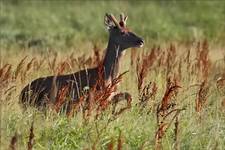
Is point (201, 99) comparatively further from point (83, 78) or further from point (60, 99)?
point (83, 78)

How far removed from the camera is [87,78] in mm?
9484

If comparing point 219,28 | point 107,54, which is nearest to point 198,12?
point 219,28

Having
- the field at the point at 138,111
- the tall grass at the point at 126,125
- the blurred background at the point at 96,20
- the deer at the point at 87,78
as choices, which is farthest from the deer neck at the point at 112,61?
the blurred background at the point at 96,20

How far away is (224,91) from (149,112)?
5.69 ft

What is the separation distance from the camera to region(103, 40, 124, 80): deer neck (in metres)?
10.4

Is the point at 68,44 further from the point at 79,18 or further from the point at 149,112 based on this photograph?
the point at 149,112

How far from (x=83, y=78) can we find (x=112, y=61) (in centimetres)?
101

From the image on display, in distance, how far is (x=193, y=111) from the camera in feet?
25.3

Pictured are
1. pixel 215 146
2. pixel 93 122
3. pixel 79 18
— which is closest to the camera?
pixel 215 146

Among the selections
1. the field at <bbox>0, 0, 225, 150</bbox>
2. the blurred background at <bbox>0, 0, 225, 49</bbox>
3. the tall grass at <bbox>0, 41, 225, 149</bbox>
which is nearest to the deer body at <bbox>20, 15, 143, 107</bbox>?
the field at <bbox>0, 0, 225, 150</bbox>

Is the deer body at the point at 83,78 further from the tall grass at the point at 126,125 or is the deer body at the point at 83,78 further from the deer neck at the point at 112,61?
the tall grass at the point at 126,125

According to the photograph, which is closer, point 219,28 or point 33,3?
point 219,28

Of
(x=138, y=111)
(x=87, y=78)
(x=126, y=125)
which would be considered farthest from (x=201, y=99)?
(x=87, y=78)

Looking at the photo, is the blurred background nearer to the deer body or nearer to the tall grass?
the deer body
